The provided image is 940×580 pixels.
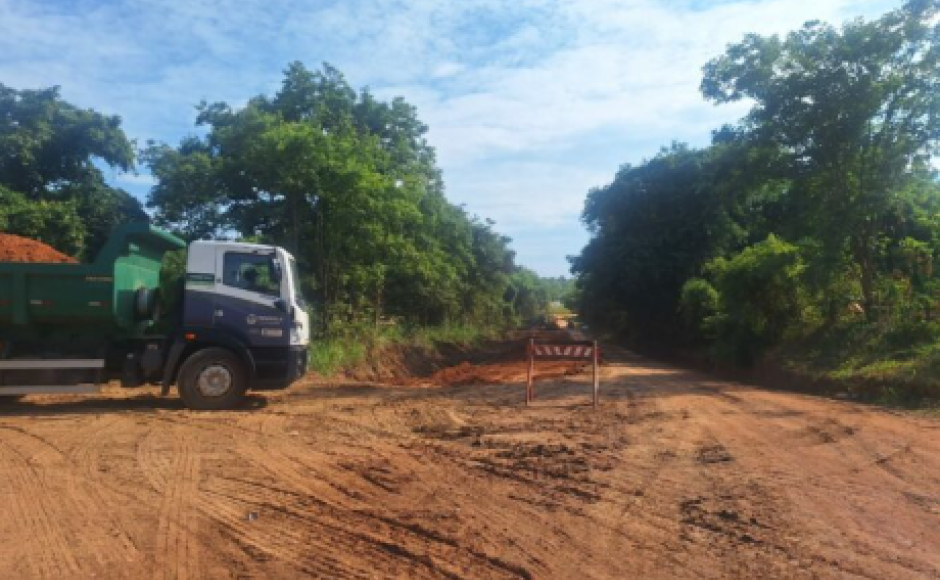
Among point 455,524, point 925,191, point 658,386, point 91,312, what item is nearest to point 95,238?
point 91,312

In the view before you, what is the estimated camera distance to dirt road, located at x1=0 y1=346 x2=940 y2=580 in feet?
16.5

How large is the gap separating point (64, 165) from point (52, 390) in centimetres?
1590

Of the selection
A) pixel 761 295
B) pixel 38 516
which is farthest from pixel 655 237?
pixel 38 516

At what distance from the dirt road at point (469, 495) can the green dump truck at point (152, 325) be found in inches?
24.5

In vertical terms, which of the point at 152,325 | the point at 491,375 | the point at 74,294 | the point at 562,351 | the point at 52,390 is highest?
the point at 74,294

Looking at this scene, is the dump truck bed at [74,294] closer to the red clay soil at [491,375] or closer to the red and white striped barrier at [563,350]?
the red and white striped barrier at [563,350]

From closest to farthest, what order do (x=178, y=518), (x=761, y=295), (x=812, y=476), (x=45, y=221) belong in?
(x=178, y=518) → (x=812, y=476) → (x=45, y=221) → (x=761, y=295)

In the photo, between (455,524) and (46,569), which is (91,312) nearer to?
(46,569)

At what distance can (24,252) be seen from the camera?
1589cm

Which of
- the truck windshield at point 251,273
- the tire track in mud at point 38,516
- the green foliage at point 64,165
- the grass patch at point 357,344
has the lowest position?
the tire track in mud at point 38,516

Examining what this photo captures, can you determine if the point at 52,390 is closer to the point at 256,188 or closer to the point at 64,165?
the point at 256,188

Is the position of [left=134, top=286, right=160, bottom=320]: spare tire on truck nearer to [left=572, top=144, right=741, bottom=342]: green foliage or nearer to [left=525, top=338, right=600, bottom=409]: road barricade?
[left=525, top=338, right=600, bottom=409]: road barricade

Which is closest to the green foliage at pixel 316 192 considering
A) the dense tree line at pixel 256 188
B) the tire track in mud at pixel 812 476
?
the dense tree line at pixel 256 188

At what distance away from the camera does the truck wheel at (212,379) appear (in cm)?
1204
